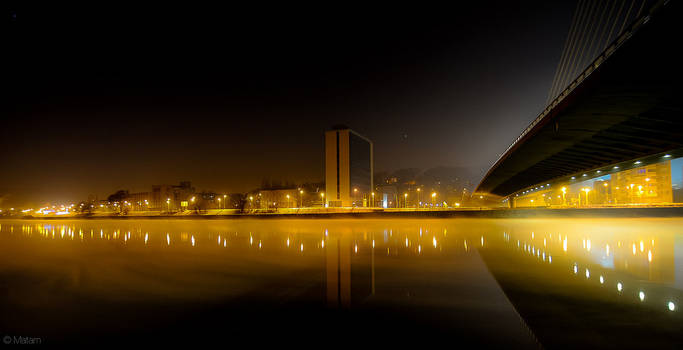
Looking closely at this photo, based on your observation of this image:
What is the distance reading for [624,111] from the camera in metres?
17.4

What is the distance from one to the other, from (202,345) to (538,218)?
39.6 m

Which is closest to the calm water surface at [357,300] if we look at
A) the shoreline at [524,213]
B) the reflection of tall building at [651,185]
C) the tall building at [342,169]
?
the shoreline at [524,213]

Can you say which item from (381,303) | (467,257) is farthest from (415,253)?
(381,303)

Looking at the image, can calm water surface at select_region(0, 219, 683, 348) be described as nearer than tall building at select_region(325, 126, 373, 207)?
Yes

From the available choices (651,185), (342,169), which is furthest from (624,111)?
(342,169)

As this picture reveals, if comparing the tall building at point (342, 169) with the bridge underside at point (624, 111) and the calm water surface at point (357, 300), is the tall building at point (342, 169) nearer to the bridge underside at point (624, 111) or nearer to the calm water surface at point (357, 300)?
the bridge underside at point (624, 111)

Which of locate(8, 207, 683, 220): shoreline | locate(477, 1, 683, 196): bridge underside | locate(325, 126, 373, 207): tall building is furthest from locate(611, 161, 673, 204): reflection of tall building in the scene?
locate(325, 126, 373, 207): tall building

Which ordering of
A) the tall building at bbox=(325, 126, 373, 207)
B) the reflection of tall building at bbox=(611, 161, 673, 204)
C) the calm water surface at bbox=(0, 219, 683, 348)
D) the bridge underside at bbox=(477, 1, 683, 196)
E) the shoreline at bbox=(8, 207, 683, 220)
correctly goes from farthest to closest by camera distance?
the tall building at bbox=(325, 126, 373, 207) → the reflection of tall building at bbox=(611, 161, 673, 204) → the shoreline at bbox=(8, 207, 683, 220) → the bridge underside at bbox=(477, 1, 683, 196) → the calm water surface at bbox=(0, 219, 683, 348)

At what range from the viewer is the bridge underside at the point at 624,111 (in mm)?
11258

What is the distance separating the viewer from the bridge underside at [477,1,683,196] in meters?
11.3

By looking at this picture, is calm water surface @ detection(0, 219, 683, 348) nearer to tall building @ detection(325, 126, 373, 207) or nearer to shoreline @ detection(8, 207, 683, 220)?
shoreline @ detection(8, 207, 683, 220)

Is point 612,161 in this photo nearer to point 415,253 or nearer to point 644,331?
point 415,253

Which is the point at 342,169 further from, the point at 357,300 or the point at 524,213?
the point at 357,300

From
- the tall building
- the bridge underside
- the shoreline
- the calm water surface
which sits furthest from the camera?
the tall building
